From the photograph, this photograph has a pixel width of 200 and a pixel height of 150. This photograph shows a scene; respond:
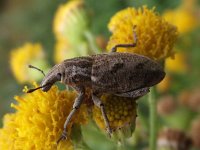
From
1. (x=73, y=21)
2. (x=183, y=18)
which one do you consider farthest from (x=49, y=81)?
(x=183, y=18)

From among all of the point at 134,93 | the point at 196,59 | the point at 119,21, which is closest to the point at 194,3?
the point at 196,59

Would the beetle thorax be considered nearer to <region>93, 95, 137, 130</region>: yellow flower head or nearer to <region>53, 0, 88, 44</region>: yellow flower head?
<region>93, 95, 137, 130</region>: yellow flower head

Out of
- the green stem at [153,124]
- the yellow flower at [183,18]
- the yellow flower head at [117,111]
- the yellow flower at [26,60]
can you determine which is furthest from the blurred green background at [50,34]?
the yellow flower head at [117,111]

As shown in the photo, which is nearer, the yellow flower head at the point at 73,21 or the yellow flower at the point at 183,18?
the yellow flower head at the point at 73,21

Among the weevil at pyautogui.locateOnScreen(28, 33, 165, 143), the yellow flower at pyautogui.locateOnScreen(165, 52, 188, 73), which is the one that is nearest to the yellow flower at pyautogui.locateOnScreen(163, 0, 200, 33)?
the yellow flower at pyautogui.locateOnScreen(165, 52, 188, 73)

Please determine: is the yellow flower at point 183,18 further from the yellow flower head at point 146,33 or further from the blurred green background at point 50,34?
the yellow flower head at point 146,33

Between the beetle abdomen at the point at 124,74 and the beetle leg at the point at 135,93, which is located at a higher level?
the beetle abdomen at the point at 124,74

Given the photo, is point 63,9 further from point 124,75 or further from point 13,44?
point 13,44

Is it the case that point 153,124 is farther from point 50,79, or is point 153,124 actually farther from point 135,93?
point 50,79
